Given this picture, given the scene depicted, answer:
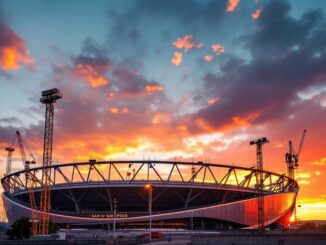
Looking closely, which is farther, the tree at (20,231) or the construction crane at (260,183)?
the construction crane at (260,183)

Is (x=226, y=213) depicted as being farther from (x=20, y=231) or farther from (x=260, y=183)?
(x=20, y=231)

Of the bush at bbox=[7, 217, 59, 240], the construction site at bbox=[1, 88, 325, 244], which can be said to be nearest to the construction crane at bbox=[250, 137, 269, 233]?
the construction site at bbox=[1, 88, 325, 244]

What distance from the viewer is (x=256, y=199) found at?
143125 mm

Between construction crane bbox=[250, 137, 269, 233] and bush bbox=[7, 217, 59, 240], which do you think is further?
construction crane bbox=[250, 137, 269, 233]

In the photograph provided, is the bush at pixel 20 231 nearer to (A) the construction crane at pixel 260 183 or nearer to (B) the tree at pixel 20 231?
(B) the tree at pixel 20 231

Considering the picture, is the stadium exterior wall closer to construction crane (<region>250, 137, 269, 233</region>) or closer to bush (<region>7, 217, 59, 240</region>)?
construction crane (<region>250, 137, 269, 233</region>)

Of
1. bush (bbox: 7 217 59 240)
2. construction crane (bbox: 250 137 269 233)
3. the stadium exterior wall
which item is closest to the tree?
bush (bbox: 7 217 59 240)

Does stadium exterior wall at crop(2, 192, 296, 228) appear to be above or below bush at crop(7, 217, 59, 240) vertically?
above

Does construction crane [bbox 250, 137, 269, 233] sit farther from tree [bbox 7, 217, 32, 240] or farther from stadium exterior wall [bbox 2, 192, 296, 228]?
tree [bbox 7, 217, 32, 240]

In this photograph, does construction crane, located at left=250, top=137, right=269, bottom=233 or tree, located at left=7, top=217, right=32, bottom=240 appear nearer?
tree, located at left=7, top=217, right=32, bottom=240

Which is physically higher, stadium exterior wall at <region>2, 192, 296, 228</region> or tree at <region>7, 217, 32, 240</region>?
stadium exterior wall at <region>2, 192, 296, 228</region>

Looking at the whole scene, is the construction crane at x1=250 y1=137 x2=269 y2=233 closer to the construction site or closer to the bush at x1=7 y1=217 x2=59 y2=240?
the construction site

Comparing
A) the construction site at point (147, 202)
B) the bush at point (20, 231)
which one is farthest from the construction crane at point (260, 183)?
the bush at point (20, 231)

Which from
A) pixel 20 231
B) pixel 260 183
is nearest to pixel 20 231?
pixel 20 231
